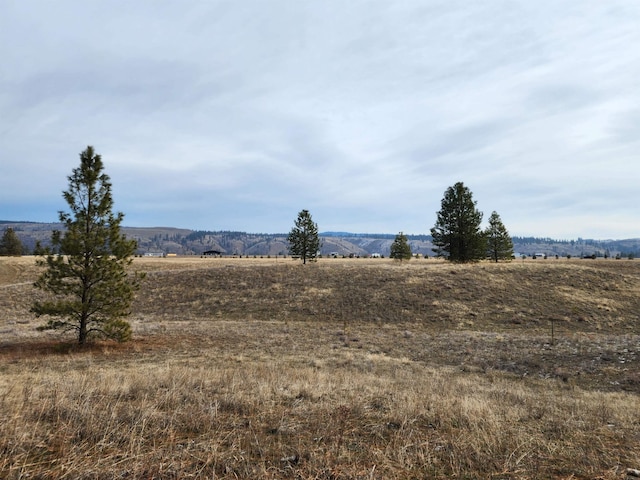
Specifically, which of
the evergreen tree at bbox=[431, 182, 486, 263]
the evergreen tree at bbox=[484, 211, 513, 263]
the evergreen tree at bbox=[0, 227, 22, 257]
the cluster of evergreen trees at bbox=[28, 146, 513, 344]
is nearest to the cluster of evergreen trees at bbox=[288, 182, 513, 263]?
the evergreen tree at bbox=[431, 182, 486, 263]

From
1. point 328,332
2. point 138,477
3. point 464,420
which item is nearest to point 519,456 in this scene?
point 464,420

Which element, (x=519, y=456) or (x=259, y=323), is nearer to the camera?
(x=519, y=456)

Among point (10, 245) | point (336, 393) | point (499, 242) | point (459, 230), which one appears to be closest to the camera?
point (336, 393)

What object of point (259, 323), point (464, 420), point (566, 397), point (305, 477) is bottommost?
point (259, 323)

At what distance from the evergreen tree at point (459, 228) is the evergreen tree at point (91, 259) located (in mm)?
37606

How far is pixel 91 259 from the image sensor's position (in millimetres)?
17625

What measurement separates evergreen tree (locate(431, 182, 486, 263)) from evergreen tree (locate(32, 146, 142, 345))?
37.6 metres

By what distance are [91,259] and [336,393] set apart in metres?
15.4

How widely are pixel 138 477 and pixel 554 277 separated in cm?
4310

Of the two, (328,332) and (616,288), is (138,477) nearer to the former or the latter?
(328,332)

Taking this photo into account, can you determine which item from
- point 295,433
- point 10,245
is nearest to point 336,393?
point 295,433

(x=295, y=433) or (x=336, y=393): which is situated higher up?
(x=295, y=433)

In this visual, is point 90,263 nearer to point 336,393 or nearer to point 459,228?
point 336,393

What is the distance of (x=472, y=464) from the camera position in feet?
14.3
